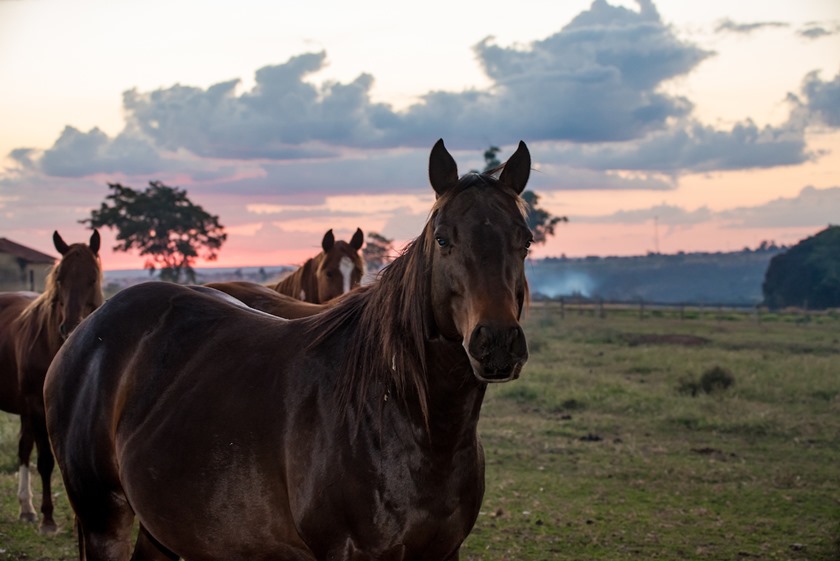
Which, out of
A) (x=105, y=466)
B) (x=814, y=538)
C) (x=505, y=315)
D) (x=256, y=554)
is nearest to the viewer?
(x=505, y=315)

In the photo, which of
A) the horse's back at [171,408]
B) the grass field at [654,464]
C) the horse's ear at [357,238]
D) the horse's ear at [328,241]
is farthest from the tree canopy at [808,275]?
the horse's back at [171,408]

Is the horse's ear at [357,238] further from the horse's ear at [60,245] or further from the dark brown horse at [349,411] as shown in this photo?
the dark brown horse at [349,411]

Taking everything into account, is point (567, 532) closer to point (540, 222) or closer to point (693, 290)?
point (540, 222)

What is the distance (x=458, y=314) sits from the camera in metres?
2.78

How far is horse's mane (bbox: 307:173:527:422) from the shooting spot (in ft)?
9.70

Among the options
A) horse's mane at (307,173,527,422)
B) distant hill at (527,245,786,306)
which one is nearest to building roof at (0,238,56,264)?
horse's mane at (307,173,527,422)

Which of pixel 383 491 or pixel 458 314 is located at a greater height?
pixel 458 314

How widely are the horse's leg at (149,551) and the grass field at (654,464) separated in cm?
292

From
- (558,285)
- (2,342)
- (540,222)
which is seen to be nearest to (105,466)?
(2,342)

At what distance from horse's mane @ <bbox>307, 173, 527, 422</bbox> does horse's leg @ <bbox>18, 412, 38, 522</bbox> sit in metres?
5.72

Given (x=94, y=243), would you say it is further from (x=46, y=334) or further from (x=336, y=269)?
(x=336, y=269)

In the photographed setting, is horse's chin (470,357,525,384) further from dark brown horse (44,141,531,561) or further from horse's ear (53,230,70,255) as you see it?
horse's ear (53,230,70,255)

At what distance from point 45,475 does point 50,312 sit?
1470mm

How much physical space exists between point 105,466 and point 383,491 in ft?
5.50
